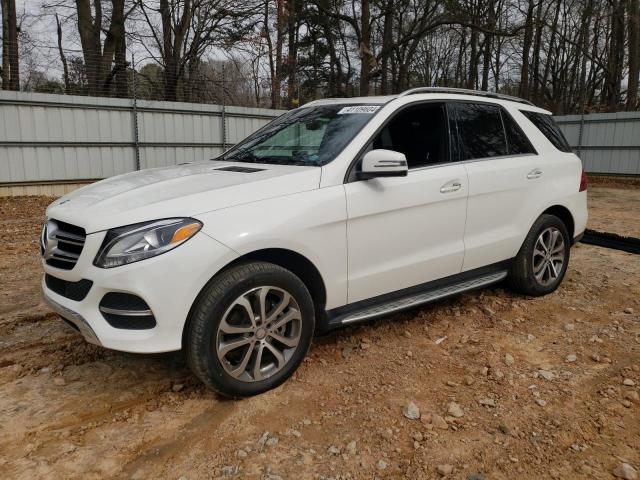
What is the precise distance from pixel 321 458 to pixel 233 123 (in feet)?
42.3

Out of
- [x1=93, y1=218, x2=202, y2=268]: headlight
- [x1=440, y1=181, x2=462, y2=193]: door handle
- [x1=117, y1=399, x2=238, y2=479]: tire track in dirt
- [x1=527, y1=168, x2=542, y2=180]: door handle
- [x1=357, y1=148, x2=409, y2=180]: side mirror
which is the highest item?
[x1=357, y1=148, x2=409, y2=180]: side mirror

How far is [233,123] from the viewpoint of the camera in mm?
14297

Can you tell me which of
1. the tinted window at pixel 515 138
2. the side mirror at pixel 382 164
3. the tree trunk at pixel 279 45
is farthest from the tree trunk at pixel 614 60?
the side mirror at pixel 382 164

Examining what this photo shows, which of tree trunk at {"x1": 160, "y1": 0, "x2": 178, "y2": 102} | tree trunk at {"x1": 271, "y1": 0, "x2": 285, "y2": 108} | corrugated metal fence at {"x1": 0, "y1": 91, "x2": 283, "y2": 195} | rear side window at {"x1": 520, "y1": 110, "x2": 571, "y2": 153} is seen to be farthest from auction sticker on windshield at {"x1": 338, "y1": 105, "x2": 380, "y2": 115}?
tree trunk at {"x1": 271, "y1": 0, "x2": 285, "y2": 108}

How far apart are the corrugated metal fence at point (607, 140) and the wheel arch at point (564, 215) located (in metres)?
13.6

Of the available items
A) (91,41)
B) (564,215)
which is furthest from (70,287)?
(91,41)

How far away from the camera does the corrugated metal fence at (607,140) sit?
16.0 meters

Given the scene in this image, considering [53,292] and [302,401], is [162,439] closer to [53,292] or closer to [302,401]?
[302,401]

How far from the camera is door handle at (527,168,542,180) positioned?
423 centimetres

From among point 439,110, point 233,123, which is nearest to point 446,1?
point 233,123

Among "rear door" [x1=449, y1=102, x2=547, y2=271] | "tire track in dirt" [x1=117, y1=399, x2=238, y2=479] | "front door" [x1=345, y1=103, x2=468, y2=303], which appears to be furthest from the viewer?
"rear door" [x1=449, y1=102, x2=547, y2=271]

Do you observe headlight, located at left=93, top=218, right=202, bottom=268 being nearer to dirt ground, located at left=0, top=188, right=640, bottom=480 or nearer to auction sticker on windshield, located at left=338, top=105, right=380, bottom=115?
dirt ground, located at left=0, top=188, right=640, bottom=480

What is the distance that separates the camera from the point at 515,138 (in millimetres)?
4297

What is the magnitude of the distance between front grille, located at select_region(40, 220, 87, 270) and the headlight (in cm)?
17
